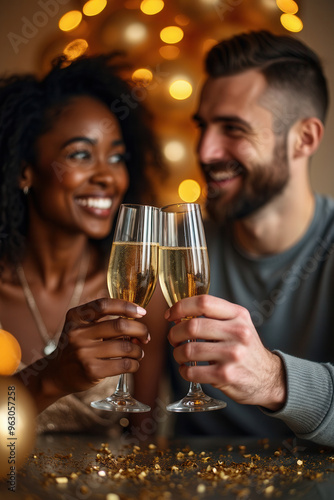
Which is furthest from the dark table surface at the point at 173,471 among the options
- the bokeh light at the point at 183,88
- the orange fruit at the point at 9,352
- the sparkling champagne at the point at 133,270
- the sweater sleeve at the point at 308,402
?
the bokeh light at the point at 183,88

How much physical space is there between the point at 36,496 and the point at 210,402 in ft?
0.97

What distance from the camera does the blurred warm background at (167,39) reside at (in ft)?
4.97

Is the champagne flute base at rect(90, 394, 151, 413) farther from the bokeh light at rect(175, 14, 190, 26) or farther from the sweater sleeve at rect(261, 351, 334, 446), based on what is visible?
the bokeh light at rect(175, 14, 190, 26)

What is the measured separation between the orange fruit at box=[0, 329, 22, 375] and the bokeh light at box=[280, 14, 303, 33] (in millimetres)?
1267

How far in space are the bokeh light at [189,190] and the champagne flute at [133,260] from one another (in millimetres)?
762

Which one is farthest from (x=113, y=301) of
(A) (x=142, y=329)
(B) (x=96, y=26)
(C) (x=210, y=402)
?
(B) (x=96, y=26)

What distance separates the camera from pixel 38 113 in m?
1.48

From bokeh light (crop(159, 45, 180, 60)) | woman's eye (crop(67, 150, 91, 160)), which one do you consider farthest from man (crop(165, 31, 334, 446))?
woman's eye (crop(67, 150, 91, 160))

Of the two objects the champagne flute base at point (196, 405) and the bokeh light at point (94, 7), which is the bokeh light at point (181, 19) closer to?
the bokeh light at point (94, 7)

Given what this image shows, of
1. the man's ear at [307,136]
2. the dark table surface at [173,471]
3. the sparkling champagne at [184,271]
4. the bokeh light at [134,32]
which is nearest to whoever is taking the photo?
the dark table surface at [173,471]

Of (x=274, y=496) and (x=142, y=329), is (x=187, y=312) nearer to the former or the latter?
(x=142, y=329)

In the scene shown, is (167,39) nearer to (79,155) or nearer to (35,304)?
(79,155)

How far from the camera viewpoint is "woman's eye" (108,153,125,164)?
1.53 m

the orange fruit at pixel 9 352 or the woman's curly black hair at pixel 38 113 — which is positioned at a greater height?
the woman's curly black hair at pixel 38 113
